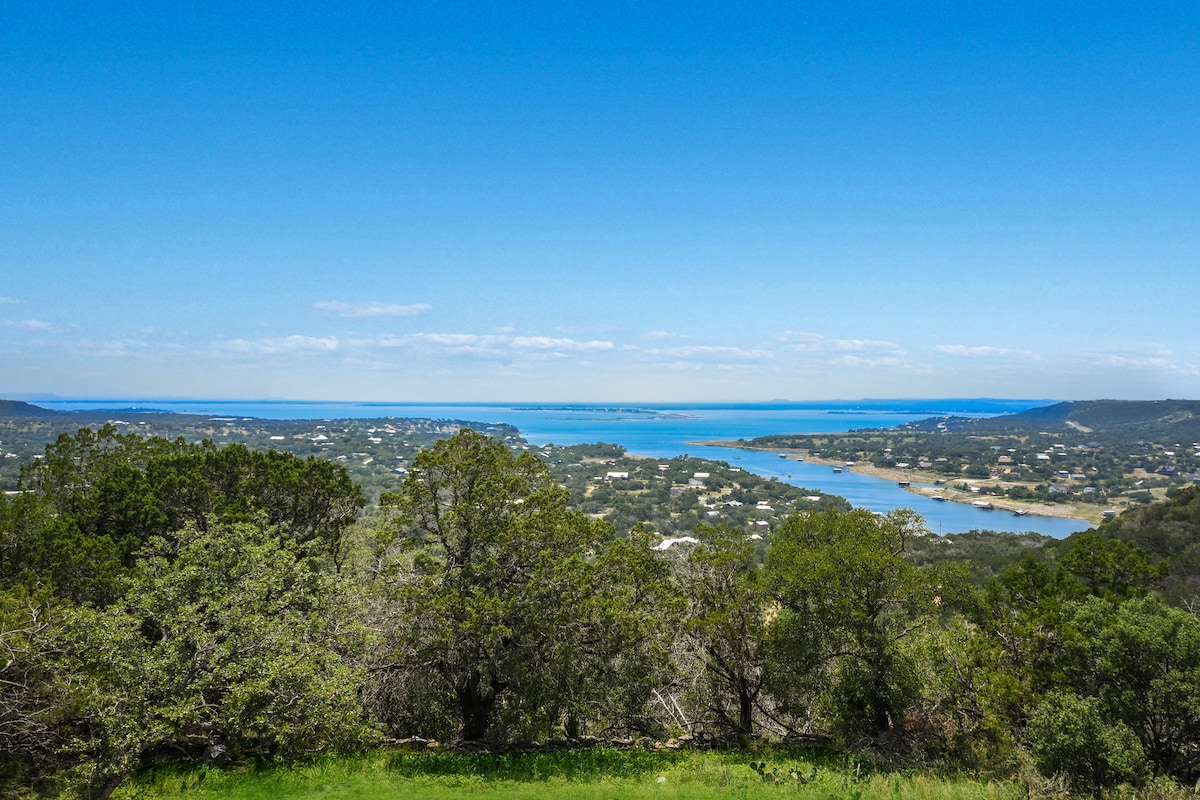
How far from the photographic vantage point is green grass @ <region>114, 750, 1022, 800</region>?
9.14m

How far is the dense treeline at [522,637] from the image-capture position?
8.56 m

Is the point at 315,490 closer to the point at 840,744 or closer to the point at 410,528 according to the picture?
the point at 410,528

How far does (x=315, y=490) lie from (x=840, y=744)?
44.9 feet

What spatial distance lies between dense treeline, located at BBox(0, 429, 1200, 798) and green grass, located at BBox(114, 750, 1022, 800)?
0.59 meters

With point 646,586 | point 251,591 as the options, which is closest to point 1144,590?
point 646,586

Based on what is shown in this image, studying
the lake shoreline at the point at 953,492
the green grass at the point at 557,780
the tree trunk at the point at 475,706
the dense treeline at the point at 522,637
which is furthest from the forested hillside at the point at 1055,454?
the tree trunk at the point at 475,706

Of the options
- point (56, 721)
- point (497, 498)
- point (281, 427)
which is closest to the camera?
point (56, 721)

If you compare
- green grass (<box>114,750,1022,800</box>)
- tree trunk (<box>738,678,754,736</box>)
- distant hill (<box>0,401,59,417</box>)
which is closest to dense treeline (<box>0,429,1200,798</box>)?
tree trunk (<box>738,678,754,736</box>)

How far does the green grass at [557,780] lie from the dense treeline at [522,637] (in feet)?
1.93

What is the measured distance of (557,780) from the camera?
10266 millimetres

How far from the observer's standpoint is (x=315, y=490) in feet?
51.3

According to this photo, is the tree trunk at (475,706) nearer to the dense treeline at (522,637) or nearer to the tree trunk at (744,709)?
the dense treeline at (522,637)

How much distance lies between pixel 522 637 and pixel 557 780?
2.43 metres

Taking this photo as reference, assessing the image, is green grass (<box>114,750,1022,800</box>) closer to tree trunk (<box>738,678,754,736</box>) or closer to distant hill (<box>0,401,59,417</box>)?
tree trunk (<box>738,678,754,736</box>)
